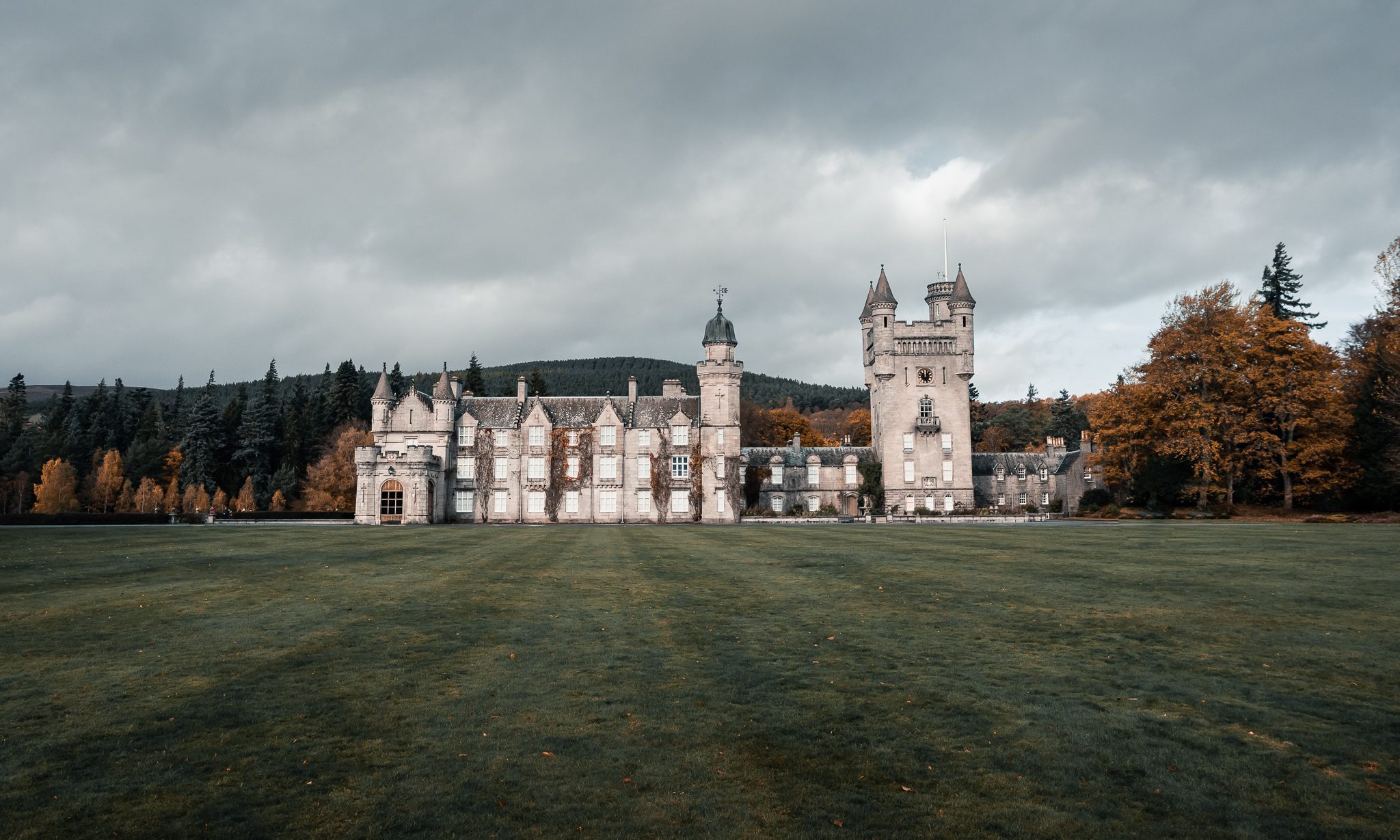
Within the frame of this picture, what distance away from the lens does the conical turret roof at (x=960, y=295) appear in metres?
68.6

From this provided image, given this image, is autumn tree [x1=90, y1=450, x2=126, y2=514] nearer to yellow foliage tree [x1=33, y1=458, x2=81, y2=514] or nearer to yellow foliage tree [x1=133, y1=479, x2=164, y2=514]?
yellow foliage tree [x1=33, y1=458, x2=81, y2=514]

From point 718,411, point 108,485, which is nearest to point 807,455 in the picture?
point 718,411

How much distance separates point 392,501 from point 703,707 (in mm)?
53272

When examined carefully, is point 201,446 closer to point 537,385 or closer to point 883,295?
point 537,385

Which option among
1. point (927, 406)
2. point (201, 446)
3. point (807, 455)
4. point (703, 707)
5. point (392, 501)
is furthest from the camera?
point (201, 446)

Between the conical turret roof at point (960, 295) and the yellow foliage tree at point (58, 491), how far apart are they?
86.8 m

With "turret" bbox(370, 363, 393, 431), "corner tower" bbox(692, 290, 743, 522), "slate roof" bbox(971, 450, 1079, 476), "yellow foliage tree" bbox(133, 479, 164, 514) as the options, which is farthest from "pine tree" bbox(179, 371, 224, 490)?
"slate roof" bbox(971, 450, 1079, 476)

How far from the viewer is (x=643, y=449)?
204 ft

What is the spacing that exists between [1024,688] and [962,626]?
3.72 m

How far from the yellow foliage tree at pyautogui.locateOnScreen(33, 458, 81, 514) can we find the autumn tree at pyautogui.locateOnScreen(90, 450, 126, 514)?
223 centimetres

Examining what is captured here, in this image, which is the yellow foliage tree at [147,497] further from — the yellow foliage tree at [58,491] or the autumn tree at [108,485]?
the yellow foliage tree at [58,491]

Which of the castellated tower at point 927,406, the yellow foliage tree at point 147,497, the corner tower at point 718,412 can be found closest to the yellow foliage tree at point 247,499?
the yellow foliage tree at point 147,497

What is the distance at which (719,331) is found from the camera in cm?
6175

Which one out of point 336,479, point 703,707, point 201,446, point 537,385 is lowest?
point 703,707
